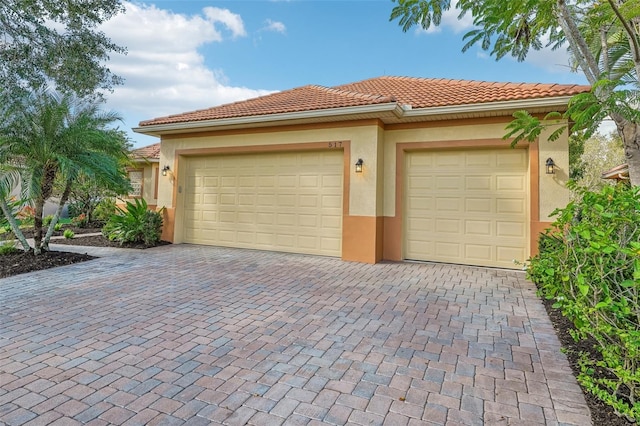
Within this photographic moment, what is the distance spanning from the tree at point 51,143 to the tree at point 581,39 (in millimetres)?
6905

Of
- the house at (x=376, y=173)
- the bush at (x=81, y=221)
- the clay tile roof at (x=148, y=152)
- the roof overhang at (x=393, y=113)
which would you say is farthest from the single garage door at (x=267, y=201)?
the bush at (x=81, y=221)

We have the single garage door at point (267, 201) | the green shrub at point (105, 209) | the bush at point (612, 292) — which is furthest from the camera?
the green shrub at point (105, 209)

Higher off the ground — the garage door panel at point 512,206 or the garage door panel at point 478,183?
the garage door panel at point 478,183

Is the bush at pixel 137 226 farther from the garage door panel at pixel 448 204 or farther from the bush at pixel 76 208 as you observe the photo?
the garage door panel at pixel 448 204

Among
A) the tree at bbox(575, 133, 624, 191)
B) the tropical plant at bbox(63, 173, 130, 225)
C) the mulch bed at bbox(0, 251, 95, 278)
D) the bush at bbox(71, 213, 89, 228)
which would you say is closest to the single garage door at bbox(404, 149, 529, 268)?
the mulch bed at bbox(0, 251, 95, 278)

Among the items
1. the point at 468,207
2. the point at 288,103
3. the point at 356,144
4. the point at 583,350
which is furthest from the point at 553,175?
the point at 288,103

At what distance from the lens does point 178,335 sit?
3.56 meters

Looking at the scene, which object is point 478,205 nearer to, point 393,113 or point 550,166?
point 550,166

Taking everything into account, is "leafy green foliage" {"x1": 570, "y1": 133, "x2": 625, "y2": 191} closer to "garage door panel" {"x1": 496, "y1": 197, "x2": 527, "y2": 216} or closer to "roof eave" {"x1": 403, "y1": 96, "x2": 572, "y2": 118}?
"garage door panel" {"x1": 496, "y1": 197, "x2": 527, "y2": 216}

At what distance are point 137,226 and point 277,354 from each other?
317 inches

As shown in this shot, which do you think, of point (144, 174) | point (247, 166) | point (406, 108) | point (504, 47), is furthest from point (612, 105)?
point (144, 174)

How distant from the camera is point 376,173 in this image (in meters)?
7.71

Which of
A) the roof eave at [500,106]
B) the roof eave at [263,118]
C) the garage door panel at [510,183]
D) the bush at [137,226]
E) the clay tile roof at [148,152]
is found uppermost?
the clay tile roof at [148,152]

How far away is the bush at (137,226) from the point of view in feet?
31.3
